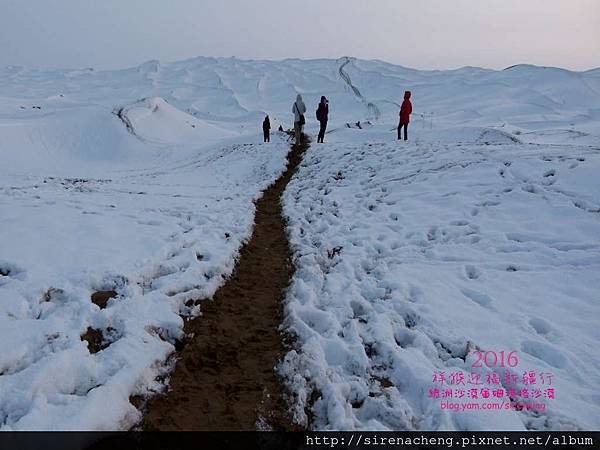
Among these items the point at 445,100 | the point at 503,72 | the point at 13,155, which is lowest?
the point at 13,155

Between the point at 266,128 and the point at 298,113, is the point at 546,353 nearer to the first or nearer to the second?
the point at 298,113

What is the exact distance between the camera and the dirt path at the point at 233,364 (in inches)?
139

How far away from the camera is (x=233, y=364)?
4316 mm

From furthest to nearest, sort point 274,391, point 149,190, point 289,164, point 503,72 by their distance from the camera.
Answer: point 503,72
point 289,164
point 149,190
point 274,391

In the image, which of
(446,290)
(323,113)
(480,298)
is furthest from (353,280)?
(323,113)

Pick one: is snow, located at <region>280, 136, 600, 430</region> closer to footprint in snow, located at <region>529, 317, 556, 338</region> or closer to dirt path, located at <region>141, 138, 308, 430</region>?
footprint in snow, located at <region>529, 317, 556, 338</region>

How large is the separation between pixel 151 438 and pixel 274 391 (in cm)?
111

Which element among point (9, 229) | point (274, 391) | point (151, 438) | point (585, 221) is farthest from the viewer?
point (585, 221)

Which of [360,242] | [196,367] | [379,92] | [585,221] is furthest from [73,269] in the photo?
[379,92]

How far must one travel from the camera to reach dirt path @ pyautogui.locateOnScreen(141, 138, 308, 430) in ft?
11.6

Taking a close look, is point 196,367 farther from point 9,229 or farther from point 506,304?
point 9,229

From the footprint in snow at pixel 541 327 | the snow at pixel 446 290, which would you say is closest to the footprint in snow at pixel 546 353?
the snow at pixel 446 290

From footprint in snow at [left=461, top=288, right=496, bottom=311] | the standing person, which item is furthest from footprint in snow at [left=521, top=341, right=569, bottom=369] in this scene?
the standing person

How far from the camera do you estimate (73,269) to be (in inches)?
217
